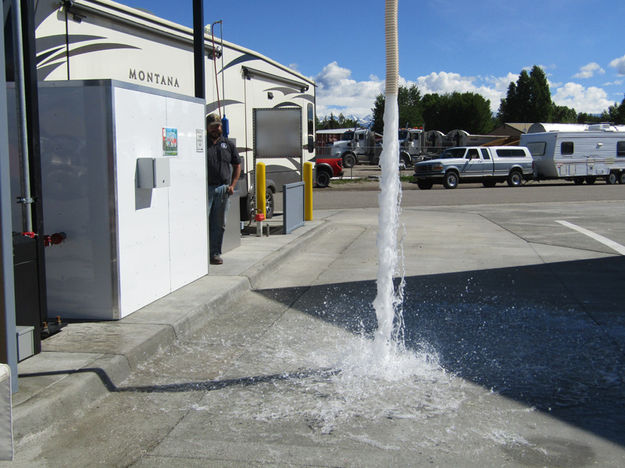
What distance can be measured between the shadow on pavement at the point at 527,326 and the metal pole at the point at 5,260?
9.88 ft

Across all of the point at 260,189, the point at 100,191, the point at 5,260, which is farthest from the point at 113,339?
the point at 260,189

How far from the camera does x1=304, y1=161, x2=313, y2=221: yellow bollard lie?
552 inches

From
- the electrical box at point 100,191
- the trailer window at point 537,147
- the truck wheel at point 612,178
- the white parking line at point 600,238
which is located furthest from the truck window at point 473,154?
the electrical box at point 100,191

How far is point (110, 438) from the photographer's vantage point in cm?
381

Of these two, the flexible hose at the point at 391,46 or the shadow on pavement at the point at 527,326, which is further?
the flexible hose at the point at 391,46

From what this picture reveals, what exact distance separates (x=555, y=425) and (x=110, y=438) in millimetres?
2595

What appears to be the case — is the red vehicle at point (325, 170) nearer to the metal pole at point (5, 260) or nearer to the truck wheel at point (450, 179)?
the truck wheel at point (450, 179)

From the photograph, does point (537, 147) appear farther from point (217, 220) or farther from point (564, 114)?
point (564, 114)

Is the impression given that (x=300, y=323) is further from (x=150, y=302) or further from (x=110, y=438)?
(x=110, y=438)

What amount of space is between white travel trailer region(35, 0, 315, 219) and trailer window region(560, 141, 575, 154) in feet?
60.1

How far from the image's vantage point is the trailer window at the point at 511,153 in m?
29.8

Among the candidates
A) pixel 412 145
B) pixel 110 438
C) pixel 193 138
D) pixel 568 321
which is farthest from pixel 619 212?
pixel 412 145

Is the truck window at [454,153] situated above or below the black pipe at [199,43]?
below

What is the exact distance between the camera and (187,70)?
10.2 m
